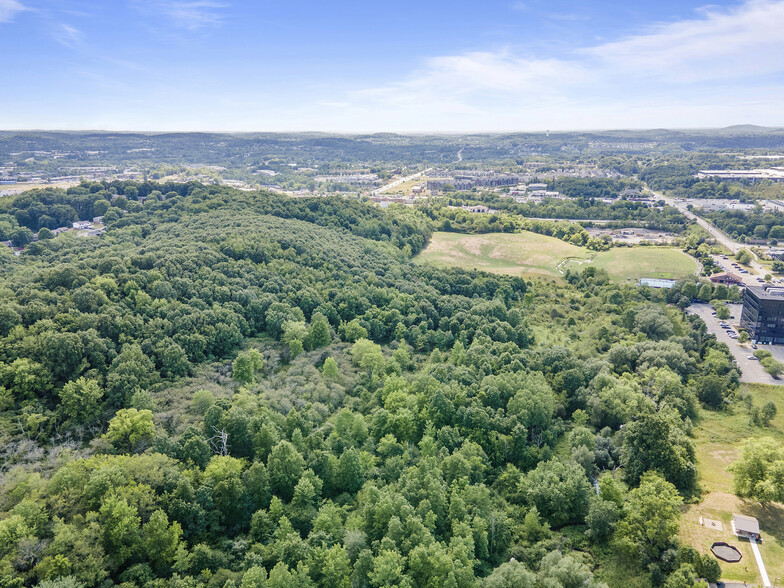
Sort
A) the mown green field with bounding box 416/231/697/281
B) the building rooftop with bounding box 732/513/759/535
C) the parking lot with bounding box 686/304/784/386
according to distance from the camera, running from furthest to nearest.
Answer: the mown green field with bounding box 416/231/697/281 → the parking lot with bounding box 686/304/784/386 → the building rooftop with bounding box 732/513/759/535

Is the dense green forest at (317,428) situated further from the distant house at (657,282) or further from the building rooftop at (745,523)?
the distant house at (657,282)

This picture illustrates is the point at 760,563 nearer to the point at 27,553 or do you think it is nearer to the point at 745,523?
the point at 745,523

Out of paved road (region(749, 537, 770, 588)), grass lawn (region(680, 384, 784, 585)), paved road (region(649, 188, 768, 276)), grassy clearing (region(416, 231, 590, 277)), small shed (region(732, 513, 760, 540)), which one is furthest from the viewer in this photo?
paved road (region(649, 188, 768, 276))

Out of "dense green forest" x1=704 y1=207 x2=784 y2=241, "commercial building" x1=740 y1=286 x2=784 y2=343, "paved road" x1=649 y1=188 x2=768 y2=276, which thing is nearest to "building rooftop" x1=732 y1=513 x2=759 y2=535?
"commercial building" x1=740 y1=286 x2=784 y2=343

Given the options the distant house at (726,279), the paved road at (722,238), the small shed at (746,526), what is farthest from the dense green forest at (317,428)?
the paved road at (722,238)

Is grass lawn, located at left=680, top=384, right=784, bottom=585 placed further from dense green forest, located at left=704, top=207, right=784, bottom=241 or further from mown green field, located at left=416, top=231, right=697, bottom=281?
dense green forest, located at left=704, top=207, right=784, bottom=241

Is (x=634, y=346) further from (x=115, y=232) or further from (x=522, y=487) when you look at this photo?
(x=115, y=232)

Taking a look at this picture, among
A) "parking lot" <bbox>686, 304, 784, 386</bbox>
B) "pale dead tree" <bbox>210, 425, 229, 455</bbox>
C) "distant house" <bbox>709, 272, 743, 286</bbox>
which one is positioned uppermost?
"distant house" <bbox>709, 272, 743, 286</bbox>

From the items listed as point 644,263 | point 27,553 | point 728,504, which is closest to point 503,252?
point 644,263
